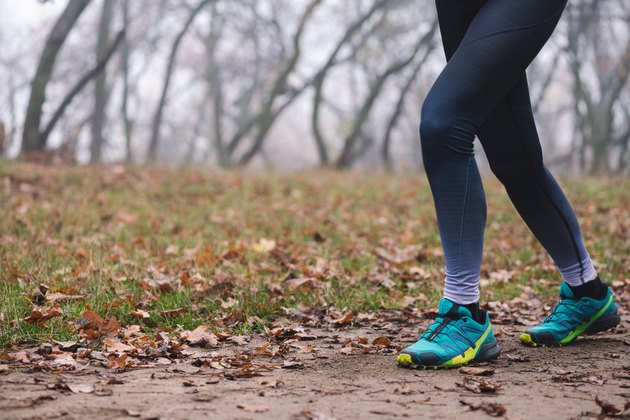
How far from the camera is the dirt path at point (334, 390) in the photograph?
71.2 inches

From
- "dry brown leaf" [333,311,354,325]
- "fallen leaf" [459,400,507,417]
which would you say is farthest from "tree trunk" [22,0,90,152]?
"fallen leaf" [459,400,507,417]

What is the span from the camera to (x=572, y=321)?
277 cm

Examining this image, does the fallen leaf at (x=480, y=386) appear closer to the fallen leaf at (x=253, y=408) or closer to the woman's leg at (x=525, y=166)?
the fallen leaf at (x=253, y=408)

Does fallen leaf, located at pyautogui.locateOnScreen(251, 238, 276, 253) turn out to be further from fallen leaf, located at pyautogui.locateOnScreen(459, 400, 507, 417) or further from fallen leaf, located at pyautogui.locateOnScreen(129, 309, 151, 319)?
fallen leaf, located at pyautogui.locateOnScreen(459, 400, 507, 417)

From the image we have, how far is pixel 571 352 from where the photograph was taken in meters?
2.65

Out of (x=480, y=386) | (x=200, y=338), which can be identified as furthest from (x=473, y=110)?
(x=200, y=338)

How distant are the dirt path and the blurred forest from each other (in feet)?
32.9

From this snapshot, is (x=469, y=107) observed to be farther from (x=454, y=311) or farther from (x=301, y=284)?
(x=301, y=284)

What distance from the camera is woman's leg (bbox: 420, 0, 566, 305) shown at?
2338mm

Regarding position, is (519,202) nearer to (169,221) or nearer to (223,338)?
(223,338)

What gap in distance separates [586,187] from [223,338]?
26.2ft

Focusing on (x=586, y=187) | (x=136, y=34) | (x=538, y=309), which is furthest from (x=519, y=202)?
(x=136, y=34)

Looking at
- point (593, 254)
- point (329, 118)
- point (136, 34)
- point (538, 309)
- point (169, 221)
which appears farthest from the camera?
point (329, 118)

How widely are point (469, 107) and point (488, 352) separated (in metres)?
0.95
